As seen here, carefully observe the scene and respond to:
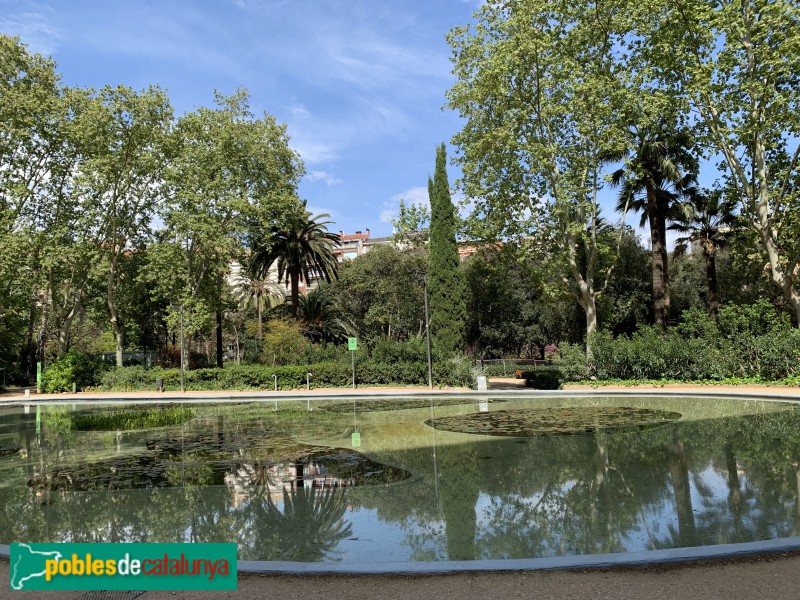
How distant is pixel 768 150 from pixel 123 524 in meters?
30.4

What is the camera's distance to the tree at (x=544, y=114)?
→ 2767 cm

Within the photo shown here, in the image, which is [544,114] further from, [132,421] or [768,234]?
[132,421]

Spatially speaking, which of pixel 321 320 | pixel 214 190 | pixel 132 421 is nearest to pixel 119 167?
pixel 214 190

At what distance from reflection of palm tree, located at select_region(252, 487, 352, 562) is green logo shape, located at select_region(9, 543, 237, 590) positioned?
1206 mm

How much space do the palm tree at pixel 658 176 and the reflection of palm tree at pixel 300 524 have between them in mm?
25816

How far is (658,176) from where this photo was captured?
31.3 m

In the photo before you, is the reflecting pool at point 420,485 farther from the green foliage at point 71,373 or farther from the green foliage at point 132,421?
the green foliage at point 71,373

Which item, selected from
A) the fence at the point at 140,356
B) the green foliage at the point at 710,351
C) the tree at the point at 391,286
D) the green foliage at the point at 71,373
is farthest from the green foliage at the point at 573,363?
the fence at the point at 140,356

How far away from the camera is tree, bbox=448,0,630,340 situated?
1089 inches

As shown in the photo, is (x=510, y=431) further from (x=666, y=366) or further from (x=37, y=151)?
(x=37, y=151)

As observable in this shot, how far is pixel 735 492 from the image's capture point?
7.46 meters

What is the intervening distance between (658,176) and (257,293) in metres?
34.6

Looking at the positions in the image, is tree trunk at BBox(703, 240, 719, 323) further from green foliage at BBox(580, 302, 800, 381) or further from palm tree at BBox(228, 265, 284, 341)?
palm tree at BBox(228, 265, 284, 341)

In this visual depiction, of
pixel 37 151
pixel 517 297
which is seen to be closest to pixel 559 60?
pixel 517 297
